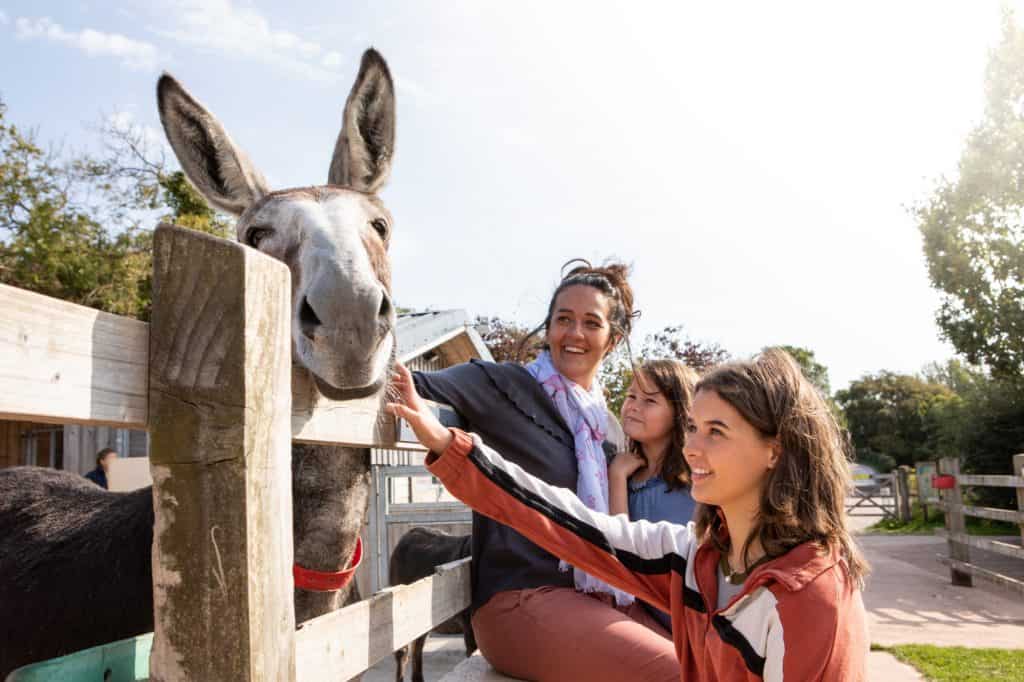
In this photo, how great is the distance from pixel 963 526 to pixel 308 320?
13.3 meters

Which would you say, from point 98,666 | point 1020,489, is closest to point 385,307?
point 98,666

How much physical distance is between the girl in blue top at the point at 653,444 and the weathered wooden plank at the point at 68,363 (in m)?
2.20

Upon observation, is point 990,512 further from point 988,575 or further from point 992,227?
point 992,227

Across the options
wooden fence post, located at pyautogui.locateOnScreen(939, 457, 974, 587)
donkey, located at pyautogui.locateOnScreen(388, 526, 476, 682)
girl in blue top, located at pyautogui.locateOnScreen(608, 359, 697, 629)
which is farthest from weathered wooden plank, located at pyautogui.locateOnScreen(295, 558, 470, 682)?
wooden fence post, located at pyautogui.locateOnScreen(939, 457, 974, 587)

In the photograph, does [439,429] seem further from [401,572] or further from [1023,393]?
[1023,393]

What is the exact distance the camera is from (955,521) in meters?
12.4

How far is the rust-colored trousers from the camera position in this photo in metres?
2.47

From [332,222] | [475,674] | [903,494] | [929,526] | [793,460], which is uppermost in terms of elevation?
[332,222]

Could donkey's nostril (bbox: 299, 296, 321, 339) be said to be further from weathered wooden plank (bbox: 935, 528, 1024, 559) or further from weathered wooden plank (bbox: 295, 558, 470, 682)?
weathered wooden plank (bbox: 935, 528, 1024, 559)

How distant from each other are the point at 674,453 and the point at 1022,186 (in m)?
20.5

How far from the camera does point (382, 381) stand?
200cm

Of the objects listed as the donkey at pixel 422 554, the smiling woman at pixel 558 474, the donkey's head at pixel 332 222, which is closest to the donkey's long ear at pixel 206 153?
the donkey's head at pixel 332 222

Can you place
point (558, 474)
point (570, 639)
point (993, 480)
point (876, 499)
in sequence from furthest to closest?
1. point (876, 499)
2. point (993, 480)
3. point (558, 474)
4. point (570, 639)

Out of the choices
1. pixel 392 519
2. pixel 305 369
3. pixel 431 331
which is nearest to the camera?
pixel 305 369
